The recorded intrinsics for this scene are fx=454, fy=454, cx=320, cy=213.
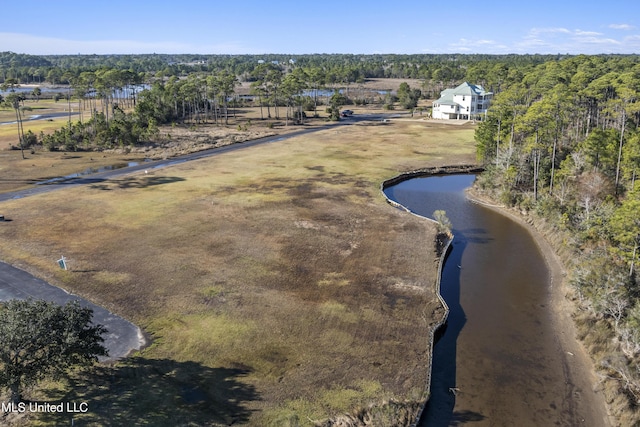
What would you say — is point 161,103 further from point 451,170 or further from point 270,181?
point 451,170

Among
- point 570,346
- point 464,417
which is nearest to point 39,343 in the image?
point 464,417

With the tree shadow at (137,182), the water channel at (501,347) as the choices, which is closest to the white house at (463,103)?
the water channel at (501,347)

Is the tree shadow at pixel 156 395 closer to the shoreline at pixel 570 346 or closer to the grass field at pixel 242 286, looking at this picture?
the grass field at pixel 242 286

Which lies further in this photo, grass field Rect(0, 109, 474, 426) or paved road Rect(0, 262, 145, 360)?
paved road Rect(0, 262, 145, 360)

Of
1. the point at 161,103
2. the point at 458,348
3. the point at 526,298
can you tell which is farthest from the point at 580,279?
the point at 161,103

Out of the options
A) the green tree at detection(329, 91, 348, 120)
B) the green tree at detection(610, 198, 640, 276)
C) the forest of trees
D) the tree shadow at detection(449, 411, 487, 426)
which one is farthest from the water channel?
the green tree at detection(329, 91, 348, 120)

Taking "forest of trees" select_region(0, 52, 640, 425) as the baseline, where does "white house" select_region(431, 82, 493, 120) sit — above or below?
above

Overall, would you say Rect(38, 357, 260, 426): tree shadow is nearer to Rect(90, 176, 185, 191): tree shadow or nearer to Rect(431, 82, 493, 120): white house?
Rect(90, 176, 185, 191): tree shadow
